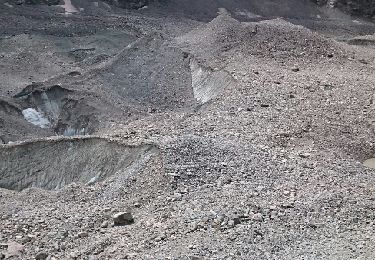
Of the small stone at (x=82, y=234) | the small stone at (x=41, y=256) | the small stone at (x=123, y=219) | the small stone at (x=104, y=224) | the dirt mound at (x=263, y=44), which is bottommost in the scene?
the small stone at (x=41, y=256)

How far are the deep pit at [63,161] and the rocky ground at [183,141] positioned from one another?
0.04 m

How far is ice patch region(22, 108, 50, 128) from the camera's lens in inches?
805

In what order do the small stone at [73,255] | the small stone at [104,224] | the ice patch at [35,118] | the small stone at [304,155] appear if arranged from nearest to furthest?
1. the small stone at [73,255]
2. the small stone at [104,224]
3. the small stone at [304,155]
4. the ice patch at [35,118]

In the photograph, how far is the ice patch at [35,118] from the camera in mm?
20453

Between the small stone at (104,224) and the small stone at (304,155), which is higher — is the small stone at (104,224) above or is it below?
below

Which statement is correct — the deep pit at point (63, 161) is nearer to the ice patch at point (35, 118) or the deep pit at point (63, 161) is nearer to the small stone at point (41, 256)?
the ice patch at point (35, 118)

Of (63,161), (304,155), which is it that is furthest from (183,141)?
(63,161)

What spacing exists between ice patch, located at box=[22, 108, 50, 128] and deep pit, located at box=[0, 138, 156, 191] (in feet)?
12.5

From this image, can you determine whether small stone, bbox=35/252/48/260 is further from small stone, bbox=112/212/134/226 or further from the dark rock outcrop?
the dark rock outcrop

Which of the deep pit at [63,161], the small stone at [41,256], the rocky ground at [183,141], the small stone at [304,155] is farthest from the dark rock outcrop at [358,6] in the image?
the small stone at [41,256]

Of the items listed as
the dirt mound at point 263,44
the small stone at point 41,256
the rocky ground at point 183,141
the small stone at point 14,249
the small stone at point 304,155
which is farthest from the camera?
the dirt mound at point 263,44

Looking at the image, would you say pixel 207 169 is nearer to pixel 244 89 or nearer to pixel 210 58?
pixel 244 89

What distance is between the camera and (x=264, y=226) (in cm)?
1139

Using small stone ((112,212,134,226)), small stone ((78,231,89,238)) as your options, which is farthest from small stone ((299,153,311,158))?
small stone ((78,231,89,238))
